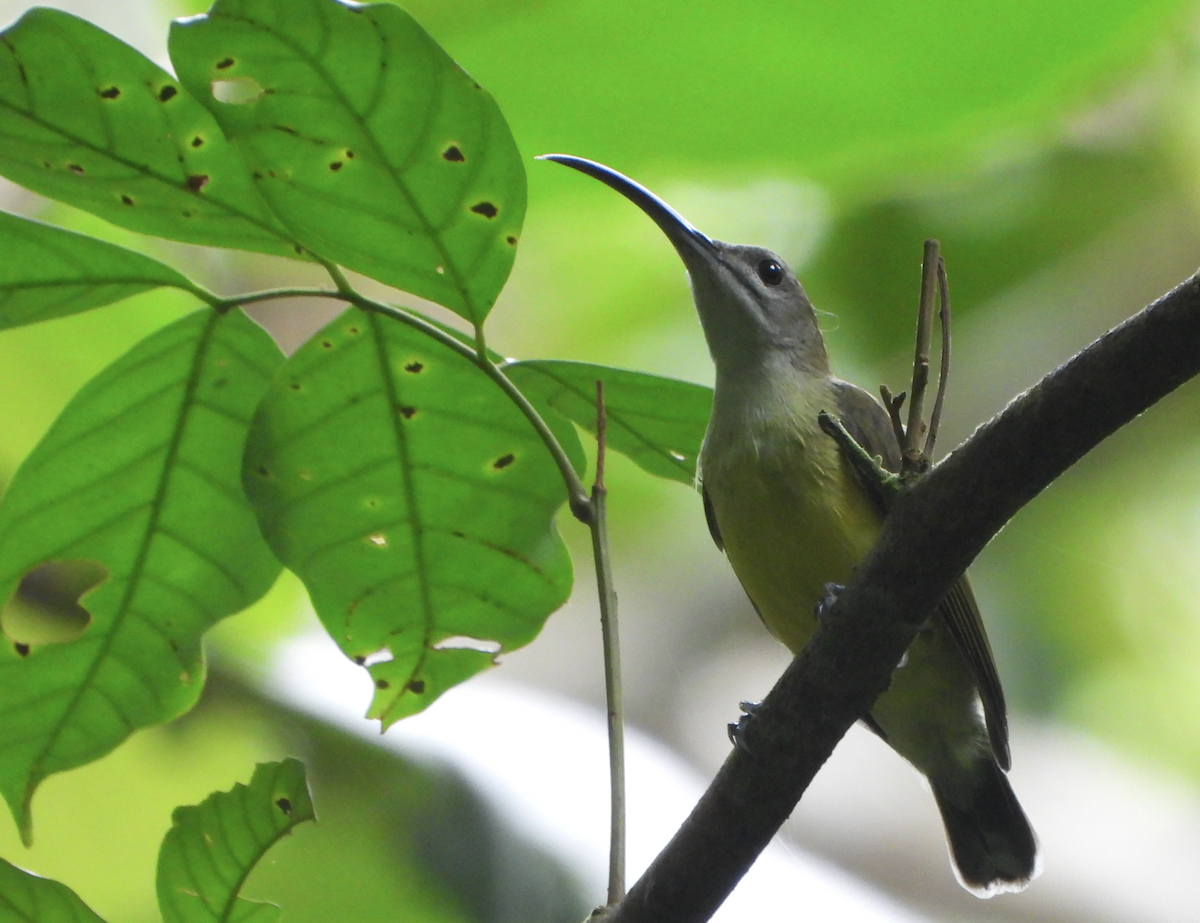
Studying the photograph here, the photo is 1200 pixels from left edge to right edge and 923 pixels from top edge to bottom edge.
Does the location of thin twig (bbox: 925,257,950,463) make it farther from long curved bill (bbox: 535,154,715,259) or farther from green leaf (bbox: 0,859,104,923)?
green leaf (bbox: 0,859,104,923)

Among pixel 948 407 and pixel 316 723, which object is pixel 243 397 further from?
pixel 948 407

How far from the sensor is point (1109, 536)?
5082 mm

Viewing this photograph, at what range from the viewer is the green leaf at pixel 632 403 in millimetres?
2027

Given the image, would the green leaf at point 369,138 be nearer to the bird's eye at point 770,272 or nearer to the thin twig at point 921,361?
the thin twig at point 921,361

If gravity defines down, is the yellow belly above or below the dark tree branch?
above

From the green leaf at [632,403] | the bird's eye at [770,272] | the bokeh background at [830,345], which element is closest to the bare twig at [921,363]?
the green leaf at [632,403]

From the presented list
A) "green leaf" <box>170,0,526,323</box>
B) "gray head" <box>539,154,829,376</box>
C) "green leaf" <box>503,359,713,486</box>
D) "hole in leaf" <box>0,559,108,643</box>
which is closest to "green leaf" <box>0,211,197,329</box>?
"green leaf" <box>170,0,526,323</box>

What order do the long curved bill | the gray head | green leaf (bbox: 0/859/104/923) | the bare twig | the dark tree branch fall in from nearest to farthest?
the dark tree branch → the bare twig → green leaf (bbox: 0/859/104/923) → the long curved bill → the gray head

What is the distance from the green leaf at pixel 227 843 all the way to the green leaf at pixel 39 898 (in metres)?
0.11

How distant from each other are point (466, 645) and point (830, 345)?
2.94m

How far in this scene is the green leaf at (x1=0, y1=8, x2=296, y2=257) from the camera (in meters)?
1.69

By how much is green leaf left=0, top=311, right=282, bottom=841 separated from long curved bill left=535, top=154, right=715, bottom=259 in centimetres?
75

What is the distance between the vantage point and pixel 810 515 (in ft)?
8.29

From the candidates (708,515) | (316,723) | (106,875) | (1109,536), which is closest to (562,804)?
(316,723)
